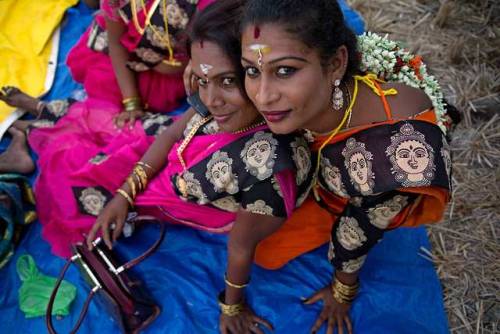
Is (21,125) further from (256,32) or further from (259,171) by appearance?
(256,32)

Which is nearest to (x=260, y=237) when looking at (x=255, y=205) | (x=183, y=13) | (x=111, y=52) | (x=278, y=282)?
(x=255, y=205)

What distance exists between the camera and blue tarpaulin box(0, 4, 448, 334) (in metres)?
1.86

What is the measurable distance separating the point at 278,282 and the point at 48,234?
1.02 metres

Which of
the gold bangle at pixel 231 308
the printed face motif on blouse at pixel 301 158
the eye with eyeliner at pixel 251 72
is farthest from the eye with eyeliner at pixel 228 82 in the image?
the gold bangle at pixel 231 308

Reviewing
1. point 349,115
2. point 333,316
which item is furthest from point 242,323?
point 349,115

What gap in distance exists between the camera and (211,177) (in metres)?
1.47

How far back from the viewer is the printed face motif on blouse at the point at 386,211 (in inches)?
54.0

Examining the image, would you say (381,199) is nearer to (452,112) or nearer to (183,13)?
(452,112)

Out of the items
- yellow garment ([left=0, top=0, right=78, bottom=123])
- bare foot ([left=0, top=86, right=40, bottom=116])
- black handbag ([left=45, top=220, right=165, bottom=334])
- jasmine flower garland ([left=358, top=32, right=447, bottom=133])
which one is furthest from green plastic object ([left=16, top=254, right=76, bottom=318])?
jasmine flower garland ([left=358, top=32, right=447, bottom=133])

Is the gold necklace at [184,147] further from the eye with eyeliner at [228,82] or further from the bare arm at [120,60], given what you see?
the bare arm at [120,60]

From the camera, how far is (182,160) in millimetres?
1658

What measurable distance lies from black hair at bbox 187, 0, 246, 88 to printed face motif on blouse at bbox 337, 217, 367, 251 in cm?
60

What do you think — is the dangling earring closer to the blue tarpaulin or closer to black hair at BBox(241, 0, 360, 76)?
black hair at BBox(241, 0, 360, 76)

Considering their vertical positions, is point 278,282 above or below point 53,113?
below
